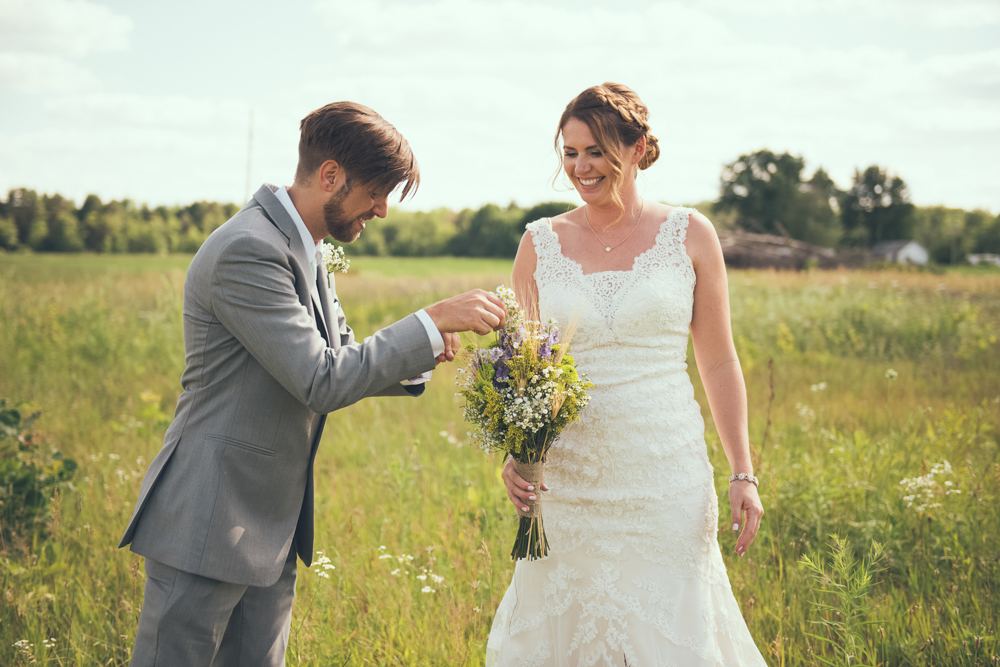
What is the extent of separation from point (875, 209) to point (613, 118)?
67656 mm

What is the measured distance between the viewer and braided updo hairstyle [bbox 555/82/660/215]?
246cm

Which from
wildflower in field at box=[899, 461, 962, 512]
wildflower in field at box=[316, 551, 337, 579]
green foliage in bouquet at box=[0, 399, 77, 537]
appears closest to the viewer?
wildflower in field at box=[316, 551, 337, 579]

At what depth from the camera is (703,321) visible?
2.54m

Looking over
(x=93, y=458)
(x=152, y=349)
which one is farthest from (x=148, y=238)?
(x=93, y=458)

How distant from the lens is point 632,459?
2.42 meters

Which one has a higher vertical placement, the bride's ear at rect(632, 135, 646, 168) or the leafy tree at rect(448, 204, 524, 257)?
the leafy tree at rect(448, 204, 524, 257)

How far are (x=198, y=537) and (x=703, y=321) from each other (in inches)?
80.1

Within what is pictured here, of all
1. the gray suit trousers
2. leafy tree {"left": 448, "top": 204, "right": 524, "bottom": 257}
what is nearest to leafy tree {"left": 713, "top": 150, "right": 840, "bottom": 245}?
leafy tree {"left": 448, "top": 204, "right": 524, "bottom": 257}

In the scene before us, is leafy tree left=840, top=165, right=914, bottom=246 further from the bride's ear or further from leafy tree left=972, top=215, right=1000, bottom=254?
the bride's ear

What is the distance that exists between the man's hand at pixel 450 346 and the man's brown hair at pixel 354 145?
562mm

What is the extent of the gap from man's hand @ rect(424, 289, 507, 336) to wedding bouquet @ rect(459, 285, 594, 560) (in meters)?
0.09

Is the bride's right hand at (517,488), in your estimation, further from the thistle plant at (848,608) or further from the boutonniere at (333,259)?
the boutonniere at (333,259)

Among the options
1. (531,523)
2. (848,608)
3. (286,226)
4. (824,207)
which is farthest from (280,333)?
(824,207)

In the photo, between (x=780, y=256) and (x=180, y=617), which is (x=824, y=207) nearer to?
(x=780, y=256)
